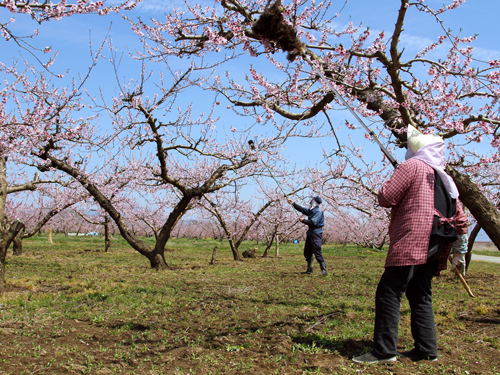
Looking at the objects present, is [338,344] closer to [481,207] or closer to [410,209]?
[410,209]

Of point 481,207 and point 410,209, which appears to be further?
point 481,207

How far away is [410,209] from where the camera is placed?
2.93m

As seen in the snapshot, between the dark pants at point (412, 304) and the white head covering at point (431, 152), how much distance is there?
0.52 m

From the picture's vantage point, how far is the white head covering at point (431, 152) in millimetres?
3064

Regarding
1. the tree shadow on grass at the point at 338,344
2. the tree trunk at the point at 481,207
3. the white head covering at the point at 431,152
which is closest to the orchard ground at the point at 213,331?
the tree shadow on grass at the point at 338,344

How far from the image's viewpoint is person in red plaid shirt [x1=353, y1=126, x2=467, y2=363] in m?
2.86

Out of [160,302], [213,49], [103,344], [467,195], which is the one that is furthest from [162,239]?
[467,195]

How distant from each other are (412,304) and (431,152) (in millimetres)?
1375

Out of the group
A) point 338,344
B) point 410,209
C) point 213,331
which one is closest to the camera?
point 410,209

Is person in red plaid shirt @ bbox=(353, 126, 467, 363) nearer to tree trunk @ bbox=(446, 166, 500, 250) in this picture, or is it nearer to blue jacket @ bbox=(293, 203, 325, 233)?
tree trunk @ bbox=(446, 166, 500, 250)

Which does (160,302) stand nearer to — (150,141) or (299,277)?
(299,277)

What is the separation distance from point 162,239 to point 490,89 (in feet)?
28.1

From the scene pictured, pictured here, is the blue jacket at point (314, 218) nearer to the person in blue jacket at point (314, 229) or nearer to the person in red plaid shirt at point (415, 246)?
the person in blue jacket at point (314, 229)

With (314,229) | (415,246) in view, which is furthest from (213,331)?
(314,229)
